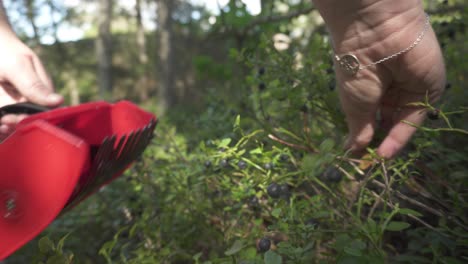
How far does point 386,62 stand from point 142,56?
15.1 meters

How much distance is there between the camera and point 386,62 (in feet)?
3.12

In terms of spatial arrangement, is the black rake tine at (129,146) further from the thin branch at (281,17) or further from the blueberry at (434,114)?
the thin branch at (281,17)

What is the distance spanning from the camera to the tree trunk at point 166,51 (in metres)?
8.30

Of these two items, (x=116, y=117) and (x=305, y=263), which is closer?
(x=305, y=263)

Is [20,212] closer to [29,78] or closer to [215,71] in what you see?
[29,78]

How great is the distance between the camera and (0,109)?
137 cm

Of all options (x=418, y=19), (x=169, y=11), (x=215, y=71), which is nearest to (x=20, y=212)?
(x=418, y=19)

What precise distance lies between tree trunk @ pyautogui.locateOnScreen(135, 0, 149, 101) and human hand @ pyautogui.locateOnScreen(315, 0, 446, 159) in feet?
37.4

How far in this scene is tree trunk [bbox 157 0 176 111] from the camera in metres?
8.30

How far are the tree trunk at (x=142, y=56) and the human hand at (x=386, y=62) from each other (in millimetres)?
11385

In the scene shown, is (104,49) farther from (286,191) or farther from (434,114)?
(434,114)

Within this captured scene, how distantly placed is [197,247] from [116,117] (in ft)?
2.10

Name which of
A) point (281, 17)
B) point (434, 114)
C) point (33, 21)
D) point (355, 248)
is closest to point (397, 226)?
point (355, 248)

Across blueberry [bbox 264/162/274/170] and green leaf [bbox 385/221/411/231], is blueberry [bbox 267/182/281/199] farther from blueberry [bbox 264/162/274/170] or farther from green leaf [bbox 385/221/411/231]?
green leaf [bbox 385/221/411/231]
